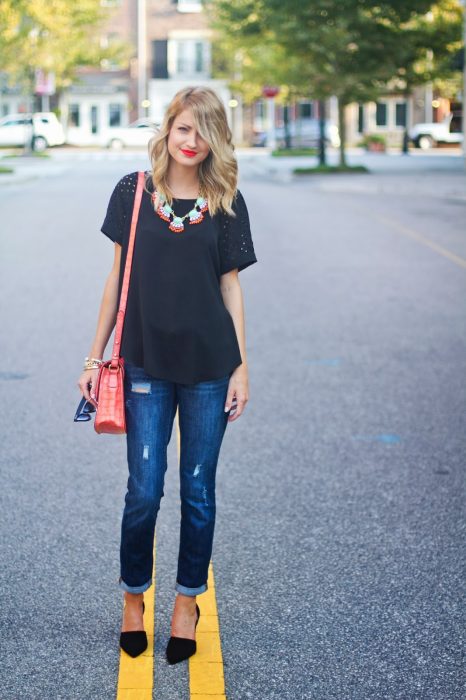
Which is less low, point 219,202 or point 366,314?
point 219,202

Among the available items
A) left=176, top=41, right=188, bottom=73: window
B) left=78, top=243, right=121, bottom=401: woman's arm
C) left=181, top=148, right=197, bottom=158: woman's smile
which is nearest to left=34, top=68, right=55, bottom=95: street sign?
left=176, top=41, right=188, bottom=73: window

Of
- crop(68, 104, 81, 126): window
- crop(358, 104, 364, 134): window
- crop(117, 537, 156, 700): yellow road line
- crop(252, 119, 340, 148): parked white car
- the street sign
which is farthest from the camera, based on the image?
crop(68, 104, 81, 126): window

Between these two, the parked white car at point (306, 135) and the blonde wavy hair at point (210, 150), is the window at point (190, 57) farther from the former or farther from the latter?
the blonde wavy hair at point (210, 150)

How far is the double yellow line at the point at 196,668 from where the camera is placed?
12.0 feet

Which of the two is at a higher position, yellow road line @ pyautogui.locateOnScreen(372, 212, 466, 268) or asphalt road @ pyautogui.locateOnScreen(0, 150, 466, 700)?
yellow road line @ pyautogui.locateOnScreen(372, 212, 466, 268)

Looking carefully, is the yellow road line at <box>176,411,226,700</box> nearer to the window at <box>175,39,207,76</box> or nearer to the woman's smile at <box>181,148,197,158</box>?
the woman's smile at <box>181,148,197,158</box>

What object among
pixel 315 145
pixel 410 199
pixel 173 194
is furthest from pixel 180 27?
pixel 173 194

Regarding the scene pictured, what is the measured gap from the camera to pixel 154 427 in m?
3.77

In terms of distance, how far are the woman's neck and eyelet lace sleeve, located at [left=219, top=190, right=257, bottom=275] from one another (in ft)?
0.45

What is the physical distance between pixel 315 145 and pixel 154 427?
62580mm

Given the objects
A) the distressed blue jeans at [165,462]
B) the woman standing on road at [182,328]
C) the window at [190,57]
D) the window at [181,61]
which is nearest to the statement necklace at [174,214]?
the woman standing on road at [182,328]

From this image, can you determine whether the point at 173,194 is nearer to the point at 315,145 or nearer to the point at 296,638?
the point at 296,638

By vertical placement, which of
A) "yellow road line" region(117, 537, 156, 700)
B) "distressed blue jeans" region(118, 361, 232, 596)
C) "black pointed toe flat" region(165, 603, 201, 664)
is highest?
"distressed blue jeans" region(118, 361, 232, 596)

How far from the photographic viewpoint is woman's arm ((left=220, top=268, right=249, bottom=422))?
152 inches
